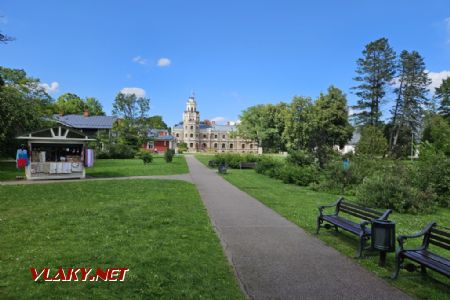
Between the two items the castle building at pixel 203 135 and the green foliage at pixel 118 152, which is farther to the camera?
the castle building at pixel 203 135

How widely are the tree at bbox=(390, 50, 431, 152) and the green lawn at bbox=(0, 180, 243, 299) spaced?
172 ft

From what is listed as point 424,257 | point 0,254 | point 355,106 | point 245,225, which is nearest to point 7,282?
point 0,254

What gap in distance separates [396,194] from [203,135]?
108 meters

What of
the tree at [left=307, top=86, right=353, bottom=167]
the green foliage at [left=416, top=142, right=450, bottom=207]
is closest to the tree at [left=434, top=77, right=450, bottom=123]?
the tree at [left=307, top=86, right=353, bottom=167]

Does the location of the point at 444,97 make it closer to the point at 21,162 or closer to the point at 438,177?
the point at 438,177

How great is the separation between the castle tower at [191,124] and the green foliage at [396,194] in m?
101

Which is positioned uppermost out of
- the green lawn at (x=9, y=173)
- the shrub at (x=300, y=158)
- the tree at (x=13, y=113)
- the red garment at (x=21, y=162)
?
the tree at (x=13, y=113)

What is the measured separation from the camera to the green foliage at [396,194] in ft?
35.5

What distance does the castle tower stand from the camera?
113 meters

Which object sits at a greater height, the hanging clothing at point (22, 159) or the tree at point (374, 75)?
the tree at point (374, 75)

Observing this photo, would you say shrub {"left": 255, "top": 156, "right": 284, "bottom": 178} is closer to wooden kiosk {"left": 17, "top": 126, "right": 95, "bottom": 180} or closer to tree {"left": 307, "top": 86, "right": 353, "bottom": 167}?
wooden kiosk {"left": 17, "top": 126, "right": 95, "bottom": 180}

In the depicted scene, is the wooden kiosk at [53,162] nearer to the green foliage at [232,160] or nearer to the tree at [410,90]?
the green foliage at [232,160]

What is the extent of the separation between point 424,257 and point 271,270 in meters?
2.18

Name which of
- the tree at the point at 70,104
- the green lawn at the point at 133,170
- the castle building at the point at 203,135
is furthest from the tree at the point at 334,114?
the castle building at the point at 203,135
